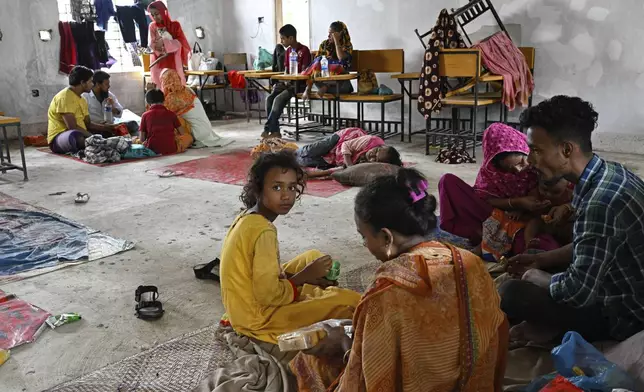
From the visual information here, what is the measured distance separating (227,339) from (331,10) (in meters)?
7.05

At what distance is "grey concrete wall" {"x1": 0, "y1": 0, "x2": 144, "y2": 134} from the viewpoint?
317 inches

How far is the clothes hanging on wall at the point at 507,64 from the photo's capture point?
20.5ft

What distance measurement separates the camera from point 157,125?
676 cm

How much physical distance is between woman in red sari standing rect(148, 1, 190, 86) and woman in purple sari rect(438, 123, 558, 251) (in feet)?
18.4

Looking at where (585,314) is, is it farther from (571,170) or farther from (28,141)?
(28,141)

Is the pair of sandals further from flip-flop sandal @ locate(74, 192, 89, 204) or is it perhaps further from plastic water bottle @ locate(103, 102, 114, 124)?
plastic water bottle @ locate(103, 102, 114, 124)

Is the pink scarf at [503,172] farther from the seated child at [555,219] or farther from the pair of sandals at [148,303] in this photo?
the pair of sandals at [148,303]

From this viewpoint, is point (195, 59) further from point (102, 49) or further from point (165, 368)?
point (165, 368)

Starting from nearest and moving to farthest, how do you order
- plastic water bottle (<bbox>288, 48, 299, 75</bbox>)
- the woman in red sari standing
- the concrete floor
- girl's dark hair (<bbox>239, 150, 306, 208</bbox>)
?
girl's dark hair (<bbox>239, 150, 306, 208</bbox>) < the concrete floor < plastic water bottle (<bbox>288, 48, 299, 75</bbox>) < the woman in red sari standing

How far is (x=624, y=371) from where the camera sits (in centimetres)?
173

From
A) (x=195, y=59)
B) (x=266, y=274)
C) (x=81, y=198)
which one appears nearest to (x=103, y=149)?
(x=81, y=198)

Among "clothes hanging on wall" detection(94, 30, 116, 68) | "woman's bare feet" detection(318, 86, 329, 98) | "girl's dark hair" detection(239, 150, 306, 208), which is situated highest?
"clothes hanging on wall" detection(94, 30, 116, 68)

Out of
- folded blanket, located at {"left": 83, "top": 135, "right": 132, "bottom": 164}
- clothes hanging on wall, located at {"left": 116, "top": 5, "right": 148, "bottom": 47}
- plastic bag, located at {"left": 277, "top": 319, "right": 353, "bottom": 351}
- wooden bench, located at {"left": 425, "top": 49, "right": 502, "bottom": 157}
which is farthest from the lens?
clothes hanging on wall, located at {"left": 116, "top": 5, "right": 148, "bottom": 47}

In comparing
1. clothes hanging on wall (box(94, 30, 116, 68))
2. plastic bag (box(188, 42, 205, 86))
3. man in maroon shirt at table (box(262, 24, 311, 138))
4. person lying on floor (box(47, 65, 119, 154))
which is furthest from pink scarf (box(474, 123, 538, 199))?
plastic bag (box(188, 42, 205, 86))
